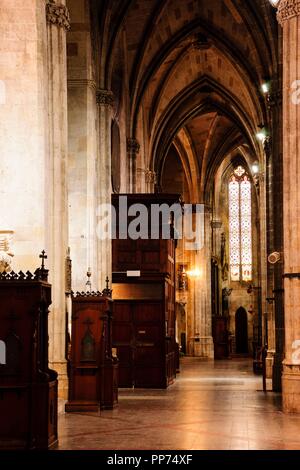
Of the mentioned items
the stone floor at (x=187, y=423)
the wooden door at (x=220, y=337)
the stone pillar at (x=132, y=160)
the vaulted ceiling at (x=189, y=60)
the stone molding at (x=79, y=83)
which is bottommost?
the stone floor at (x=187, y=423)

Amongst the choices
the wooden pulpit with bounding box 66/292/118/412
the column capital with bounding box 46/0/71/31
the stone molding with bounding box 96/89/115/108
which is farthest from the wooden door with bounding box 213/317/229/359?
the column capital with bounding box 46/0/71/31

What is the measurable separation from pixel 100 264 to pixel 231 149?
23097 mm

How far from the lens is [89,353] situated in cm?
1619

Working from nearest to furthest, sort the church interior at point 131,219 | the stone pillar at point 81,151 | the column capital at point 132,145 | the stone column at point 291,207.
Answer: the church interior at point 131,219, the stone column at point 291,207, the stone pillar at point 81,151, the column capital at point 132,145

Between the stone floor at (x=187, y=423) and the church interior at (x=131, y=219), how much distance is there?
0.06 m

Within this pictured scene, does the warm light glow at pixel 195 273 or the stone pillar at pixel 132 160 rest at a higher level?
the stone pillar at pixel 132 160

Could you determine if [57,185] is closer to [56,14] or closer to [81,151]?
[56,14]

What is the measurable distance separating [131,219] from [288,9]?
9.94 meters

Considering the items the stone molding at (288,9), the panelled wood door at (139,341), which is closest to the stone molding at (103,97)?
the panelled wood door at (139,341)

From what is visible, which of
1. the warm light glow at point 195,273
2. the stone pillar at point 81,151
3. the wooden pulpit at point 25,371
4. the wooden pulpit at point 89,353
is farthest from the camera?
the warm light glow at point 195,273

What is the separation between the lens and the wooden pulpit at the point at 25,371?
423 inches

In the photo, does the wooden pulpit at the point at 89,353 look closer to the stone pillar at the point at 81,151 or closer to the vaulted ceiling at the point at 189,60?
the stone pillar at the point at 81,151

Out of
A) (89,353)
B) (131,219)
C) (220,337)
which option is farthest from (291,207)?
(220,337)

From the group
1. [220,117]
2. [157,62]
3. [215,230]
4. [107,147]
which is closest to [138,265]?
[107,147]
